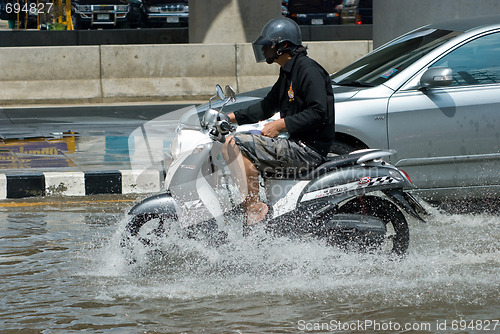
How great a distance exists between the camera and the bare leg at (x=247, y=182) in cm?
514

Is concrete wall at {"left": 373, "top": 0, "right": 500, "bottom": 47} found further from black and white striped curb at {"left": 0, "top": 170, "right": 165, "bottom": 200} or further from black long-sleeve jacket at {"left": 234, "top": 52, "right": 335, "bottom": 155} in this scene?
black long-sleeve jacket at {"left": 234, "top": 52, "right": 335, "bottom": 155}

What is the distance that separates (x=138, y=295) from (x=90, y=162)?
4.22 meters

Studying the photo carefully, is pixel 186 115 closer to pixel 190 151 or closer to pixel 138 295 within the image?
pixel 190 151

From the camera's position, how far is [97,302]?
4.76 m

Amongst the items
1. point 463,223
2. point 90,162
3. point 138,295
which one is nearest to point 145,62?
point 90,162

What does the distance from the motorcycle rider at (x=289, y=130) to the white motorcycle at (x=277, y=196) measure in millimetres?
79

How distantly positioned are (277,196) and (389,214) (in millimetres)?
763

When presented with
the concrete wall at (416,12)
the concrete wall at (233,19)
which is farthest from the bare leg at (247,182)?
the concrete wall at (233,19)

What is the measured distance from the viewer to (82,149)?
32.1 ft

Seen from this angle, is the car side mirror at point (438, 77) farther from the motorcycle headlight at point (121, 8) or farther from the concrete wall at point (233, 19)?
the motorcycle headlight at point (121, 8)

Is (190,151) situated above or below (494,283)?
above

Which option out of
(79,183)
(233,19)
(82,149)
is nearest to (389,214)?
(79,183)

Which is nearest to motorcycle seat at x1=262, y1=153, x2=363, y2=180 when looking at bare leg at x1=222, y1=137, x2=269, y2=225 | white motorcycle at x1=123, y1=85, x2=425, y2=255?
white motorcycle at x1=123, y1=85, x2=425, y2=255

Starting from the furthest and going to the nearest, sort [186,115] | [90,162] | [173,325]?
[90,162] < [186,115] < [173,325]
